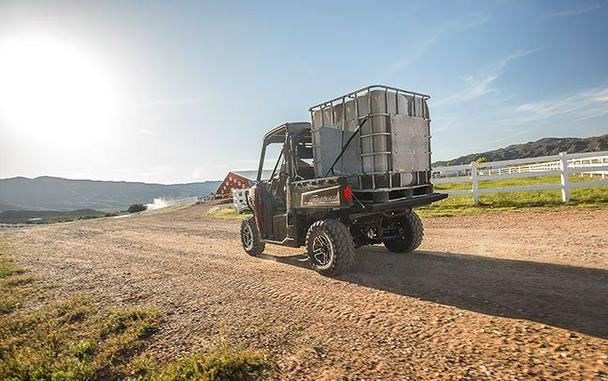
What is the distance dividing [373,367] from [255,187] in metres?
5.47

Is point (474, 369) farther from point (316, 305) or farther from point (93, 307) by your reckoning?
point (93, 307)

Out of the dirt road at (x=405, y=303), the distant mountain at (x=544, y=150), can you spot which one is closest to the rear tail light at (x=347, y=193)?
the dirt road at (x=405, y=303)

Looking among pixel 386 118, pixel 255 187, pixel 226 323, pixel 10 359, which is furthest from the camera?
pixel 255 187

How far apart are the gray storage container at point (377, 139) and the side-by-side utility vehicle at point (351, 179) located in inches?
0.7

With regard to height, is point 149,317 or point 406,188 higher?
point 406,188

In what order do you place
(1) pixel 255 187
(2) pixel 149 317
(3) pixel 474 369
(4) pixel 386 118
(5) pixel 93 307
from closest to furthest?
(3) pixel 474 369 < (2) pixel 149 317 < (5) pixel 93 307 < (4) pixel 386 118 < (1) pixel 255 187

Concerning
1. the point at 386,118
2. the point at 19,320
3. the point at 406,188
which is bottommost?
the point at 19,320

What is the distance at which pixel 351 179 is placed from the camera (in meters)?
6.07

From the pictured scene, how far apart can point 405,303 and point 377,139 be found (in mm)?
2857

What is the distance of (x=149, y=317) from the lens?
4.24m

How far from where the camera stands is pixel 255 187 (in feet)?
25.2

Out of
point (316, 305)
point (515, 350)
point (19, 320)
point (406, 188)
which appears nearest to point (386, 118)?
point (406, 188)

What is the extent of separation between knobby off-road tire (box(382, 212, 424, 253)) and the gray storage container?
2.80 ft

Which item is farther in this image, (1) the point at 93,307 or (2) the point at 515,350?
(1) the point at 93,307
